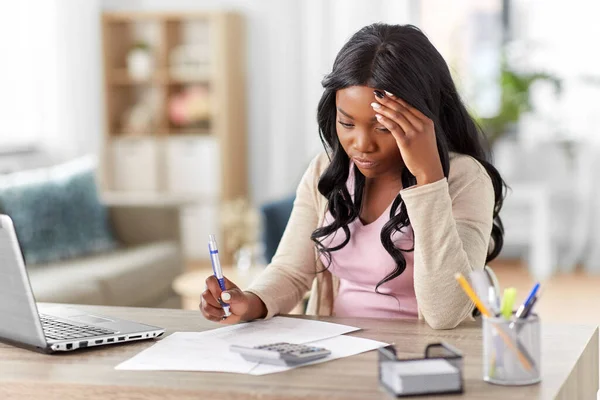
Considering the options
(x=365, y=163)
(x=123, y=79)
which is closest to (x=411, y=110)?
(x=365, y=163)

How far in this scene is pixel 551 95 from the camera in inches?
226

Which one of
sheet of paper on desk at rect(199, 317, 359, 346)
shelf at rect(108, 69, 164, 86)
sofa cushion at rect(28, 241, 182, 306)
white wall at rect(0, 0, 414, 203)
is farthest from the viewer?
shelf at rect(108, 69, 164, 86)

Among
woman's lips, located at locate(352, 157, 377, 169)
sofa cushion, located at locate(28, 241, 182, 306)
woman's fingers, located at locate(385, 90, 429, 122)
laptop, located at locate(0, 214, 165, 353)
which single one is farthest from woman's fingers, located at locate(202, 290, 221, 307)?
sofa cushion, located at locate(28, 241, 182, 306)

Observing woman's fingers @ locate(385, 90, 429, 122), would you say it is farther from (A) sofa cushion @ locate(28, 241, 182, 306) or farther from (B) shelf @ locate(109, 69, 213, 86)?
(B) shelf @ locate(109, 69, 213, 86)

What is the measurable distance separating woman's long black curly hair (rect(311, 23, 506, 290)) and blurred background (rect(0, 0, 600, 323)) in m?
3.14

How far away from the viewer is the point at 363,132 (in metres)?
1.70

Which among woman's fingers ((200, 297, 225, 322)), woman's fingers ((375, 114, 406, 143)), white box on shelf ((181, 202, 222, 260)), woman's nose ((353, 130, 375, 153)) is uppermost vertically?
woman's fingers ((375, 114, 406, 143))

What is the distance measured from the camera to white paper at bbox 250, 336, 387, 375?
1.37 m

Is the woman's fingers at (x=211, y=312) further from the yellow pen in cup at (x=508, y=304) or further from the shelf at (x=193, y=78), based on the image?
the shelf at (x=193, y=78)

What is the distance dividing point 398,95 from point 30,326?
0.72 meters

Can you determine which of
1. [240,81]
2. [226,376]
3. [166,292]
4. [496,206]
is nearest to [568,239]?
[240,81]

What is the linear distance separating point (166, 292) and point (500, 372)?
3.11 m

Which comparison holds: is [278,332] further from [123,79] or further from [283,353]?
[123,79]

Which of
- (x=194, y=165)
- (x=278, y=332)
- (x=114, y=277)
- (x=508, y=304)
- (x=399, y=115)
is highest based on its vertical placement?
(x=399, y=115)
